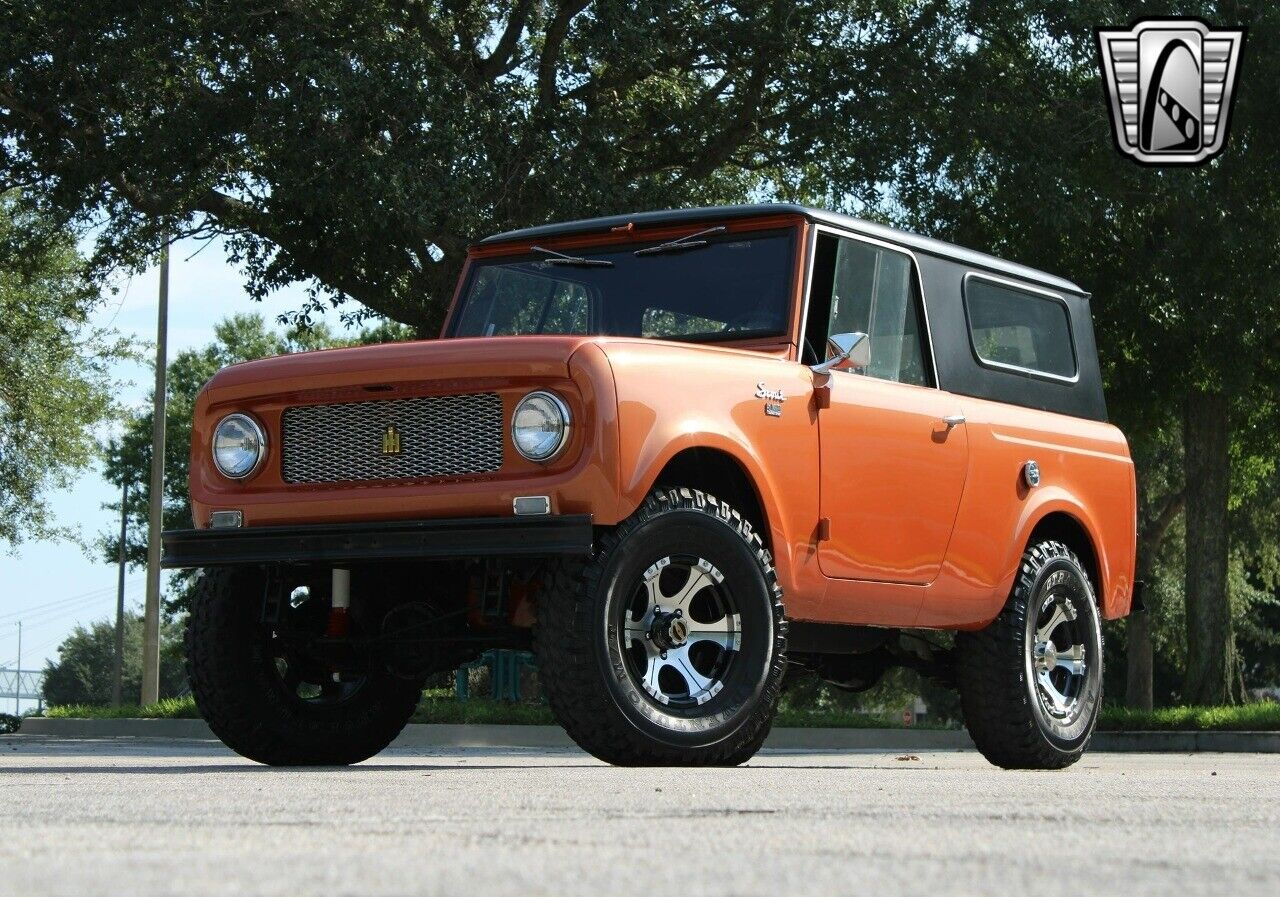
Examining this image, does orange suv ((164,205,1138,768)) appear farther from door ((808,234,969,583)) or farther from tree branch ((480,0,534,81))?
tree branch ((480,0,534,81))

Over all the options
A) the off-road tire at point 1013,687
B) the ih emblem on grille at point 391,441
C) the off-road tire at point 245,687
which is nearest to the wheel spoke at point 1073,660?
the off-road tire at point 1013,687

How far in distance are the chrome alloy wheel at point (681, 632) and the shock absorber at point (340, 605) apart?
135cm

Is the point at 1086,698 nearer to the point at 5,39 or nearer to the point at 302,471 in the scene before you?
the point at 302,471

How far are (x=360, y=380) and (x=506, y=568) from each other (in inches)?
36.5

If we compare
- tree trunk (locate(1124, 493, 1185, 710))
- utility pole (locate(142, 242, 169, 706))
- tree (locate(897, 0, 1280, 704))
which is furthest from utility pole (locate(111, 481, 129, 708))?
tree (locate(897, 0, 1280, 704))

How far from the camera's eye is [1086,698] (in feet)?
31.8

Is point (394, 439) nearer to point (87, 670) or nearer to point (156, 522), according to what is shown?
point (156, 522)

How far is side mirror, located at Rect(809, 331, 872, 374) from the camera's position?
319 inches

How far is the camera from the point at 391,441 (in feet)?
25.0

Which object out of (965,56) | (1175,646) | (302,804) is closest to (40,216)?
(965,56)

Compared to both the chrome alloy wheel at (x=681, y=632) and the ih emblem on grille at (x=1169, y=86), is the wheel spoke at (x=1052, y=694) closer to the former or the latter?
the chrome alloy wheel at (x=681, y=632)

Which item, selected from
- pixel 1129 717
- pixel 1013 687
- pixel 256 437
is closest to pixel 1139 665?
pixel 1129 717

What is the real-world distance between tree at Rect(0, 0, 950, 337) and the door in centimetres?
1044

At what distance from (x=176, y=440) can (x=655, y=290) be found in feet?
133
